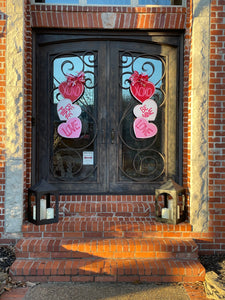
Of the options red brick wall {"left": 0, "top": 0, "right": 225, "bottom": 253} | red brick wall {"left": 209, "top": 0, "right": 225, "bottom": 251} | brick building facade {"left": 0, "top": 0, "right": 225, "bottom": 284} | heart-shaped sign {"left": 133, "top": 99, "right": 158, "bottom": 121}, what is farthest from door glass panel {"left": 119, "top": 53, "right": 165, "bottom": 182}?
red brick wall {"left": 209, "top": 0, "right": 225, "bottom": 251}

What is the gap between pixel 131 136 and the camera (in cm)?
449

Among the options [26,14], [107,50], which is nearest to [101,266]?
[107,50]

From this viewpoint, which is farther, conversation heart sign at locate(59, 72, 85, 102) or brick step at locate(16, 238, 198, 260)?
conversation heart sign at locate(59, 72, 85, 102)

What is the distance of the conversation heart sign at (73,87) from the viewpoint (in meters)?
4.44

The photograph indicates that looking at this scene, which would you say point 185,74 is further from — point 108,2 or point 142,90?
point 108,2

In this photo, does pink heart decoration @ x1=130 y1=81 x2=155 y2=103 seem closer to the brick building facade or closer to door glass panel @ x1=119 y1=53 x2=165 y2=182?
door glass panel @ x1=119 y1=53 x2=165 y2=182

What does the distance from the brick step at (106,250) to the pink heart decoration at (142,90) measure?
212cm

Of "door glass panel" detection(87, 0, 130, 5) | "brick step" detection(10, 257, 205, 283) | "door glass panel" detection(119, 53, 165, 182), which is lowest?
"brick step" detection(10, 257, 205, 283)

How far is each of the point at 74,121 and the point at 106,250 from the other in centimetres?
196

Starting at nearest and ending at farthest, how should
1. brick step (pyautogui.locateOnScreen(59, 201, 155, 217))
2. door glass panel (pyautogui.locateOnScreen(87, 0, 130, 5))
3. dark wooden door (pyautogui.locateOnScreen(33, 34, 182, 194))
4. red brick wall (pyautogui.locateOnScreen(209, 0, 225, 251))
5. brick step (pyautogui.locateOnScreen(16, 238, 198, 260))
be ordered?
brick step (pyautogui.locateOnScreen(16, 238, 198, 260)) < red brick wall (pyautogui.locateOnScreen(209, 0, 225, 251)) < brick step (pyautogui.locateOnScreen(59, 201, 155, 217)) < door glass panel (pyautogui.locateOnScreen(87, 0, 130, 5)) < dark wooden door (pyautogui.locateOnScreen(33, 34, 182, 194))

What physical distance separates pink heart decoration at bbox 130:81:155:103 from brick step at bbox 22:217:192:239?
1.88 meters

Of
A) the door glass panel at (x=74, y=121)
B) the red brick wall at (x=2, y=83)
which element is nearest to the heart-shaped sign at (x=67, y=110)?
the door glass panel at (x=74, y=121)

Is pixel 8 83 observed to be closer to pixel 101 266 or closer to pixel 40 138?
pixel 40 138

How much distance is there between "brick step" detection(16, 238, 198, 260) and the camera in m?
3.48
